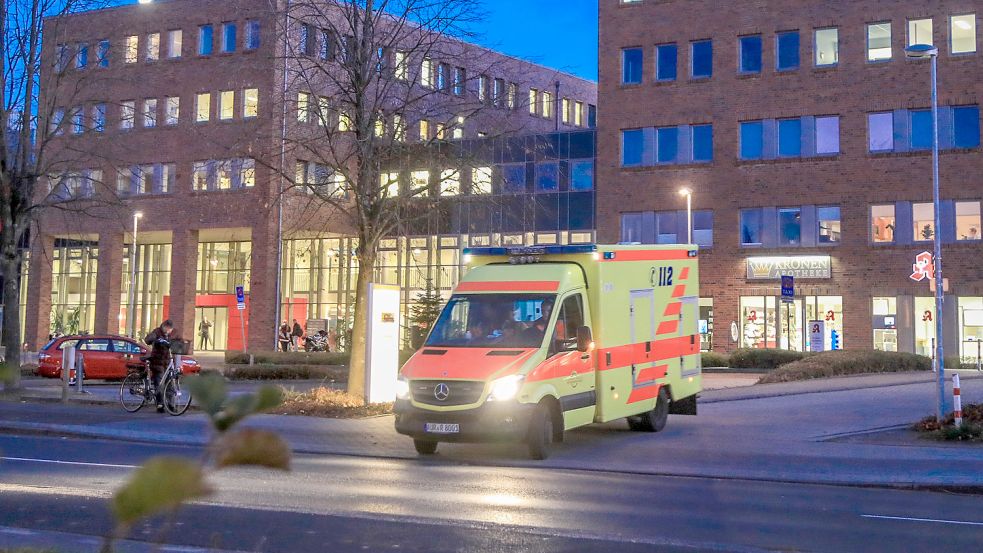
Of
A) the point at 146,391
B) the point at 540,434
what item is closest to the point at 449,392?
the point at 540,434

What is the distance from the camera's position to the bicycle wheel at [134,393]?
2086 cm

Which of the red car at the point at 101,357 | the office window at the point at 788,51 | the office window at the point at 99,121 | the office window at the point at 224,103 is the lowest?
the red car at the point at 101,357

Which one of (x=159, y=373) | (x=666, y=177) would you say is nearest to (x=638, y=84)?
(x=666, y=177)

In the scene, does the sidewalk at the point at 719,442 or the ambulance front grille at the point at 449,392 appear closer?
the ambulance front grille at the point at 449,392

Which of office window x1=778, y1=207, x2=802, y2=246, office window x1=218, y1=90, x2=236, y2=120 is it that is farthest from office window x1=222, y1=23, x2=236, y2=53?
office window x1=778, y1=207, x2=802, y2=246

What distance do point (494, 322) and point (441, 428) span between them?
1.86 metres

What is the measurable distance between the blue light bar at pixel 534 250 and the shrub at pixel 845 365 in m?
14.0

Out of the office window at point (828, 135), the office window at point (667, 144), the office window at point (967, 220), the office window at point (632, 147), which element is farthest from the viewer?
the office window at point (632, 147)

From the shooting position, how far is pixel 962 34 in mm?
40219

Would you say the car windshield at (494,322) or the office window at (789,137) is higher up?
the office window at (789,137)

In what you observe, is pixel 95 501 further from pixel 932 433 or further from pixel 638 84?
pixel 638 84

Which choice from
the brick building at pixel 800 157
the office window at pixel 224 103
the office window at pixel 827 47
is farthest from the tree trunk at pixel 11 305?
the office window at pixel 827 47

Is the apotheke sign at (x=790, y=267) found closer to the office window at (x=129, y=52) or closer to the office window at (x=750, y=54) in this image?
the office window at (x=750, y=54)

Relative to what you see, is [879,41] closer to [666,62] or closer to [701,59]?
[701,59]
